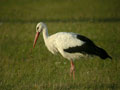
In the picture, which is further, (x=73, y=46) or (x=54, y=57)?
(x=54, y=57)

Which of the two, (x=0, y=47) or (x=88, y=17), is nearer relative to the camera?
(x=0, y=47)

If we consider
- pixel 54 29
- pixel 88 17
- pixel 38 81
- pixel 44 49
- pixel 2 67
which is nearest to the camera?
pixel 38 81

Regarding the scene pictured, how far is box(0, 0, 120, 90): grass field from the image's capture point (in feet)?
20.5

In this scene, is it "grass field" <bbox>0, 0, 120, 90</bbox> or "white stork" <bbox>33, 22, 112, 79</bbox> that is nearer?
"grass field" <bbox>0, 0, 120, 90</bbox>

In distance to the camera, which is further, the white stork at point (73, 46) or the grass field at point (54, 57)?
the white stork at point (73, 46)

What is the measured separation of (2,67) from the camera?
300 inches

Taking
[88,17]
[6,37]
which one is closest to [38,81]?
[6,37]

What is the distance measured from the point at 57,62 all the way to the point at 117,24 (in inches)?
249

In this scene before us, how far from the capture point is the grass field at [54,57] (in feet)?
20.5

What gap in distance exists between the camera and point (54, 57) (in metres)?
8.57

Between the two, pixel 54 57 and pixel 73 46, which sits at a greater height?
pixel 73 46

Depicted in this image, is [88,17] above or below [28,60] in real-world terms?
above

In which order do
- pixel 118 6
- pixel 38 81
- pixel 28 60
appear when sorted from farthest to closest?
pixel 118 6 < pixel 28 60 < pixel 38 81

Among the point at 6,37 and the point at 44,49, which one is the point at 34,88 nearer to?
the point at 44,49
